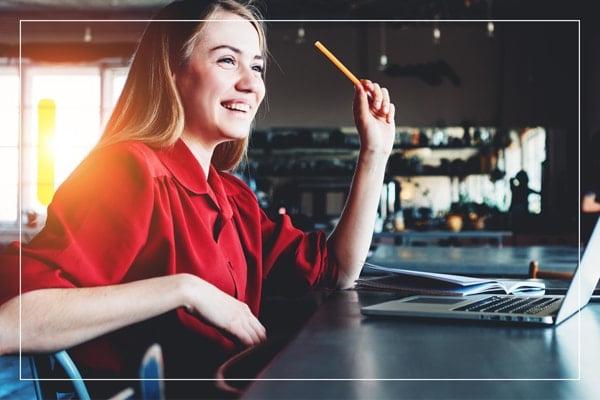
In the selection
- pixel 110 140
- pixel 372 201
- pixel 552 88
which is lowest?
pixel 372 201

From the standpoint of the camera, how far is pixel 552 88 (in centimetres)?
683

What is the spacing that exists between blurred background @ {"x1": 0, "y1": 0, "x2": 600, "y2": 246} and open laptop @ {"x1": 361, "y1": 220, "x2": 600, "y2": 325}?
16.0 ft

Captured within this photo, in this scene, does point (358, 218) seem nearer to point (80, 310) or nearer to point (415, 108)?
point (80, 310)

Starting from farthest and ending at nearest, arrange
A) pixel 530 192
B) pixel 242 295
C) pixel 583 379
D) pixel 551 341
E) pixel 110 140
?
pixel 530 192, pixel 242 295, pixel 110 140, pixel 551 341, pixel 583 379

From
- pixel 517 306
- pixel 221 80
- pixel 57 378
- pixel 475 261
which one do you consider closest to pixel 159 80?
pixel 221 80

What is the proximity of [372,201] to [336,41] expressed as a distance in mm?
5800

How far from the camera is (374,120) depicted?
142 cm

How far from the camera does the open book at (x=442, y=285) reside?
4.21ft

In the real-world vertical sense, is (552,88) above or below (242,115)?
above

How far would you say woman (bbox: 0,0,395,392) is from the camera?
996 millimetres

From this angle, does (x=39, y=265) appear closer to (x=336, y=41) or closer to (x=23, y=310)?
(x=23, y=310)

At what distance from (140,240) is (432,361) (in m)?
0.56

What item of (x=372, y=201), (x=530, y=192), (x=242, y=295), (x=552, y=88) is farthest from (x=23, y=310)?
(x=552, y=88)

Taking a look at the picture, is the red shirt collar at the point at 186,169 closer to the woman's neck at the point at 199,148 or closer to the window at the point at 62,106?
the woman's neck at the point at 199,148
